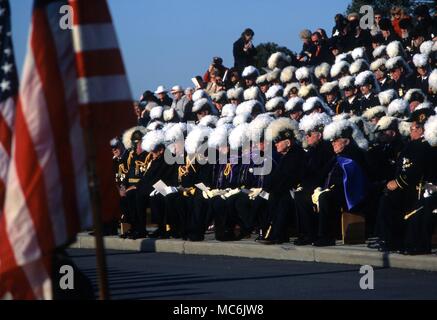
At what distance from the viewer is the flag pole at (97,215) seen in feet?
26.0

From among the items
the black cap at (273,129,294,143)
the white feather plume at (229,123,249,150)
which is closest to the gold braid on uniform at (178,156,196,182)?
the white feather plume at (229,123,249,150)

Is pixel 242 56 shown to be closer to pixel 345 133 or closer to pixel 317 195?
pixel 345 133

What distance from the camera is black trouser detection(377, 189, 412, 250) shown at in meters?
18.2

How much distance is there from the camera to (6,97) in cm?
971

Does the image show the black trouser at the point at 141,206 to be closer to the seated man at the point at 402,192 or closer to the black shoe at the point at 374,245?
the black shoe at the point at 374,245

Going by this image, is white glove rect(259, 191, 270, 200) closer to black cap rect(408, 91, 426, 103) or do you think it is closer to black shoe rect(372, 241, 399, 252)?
black shoe rect(372, 241, 399, 252)

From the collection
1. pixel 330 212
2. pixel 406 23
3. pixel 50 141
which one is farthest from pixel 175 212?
pixel 50 141

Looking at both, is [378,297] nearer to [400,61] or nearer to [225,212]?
[225,212]

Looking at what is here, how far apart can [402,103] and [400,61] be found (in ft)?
11.0

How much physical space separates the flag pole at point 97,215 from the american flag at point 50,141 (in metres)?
0.14

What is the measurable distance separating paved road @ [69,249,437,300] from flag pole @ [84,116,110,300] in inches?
253

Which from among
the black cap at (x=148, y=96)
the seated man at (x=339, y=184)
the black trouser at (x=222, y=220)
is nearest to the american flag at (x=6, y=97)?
the seated man at (x=339, y=184)

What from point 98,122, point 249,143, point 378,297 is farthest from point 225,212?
A: point 98,122
